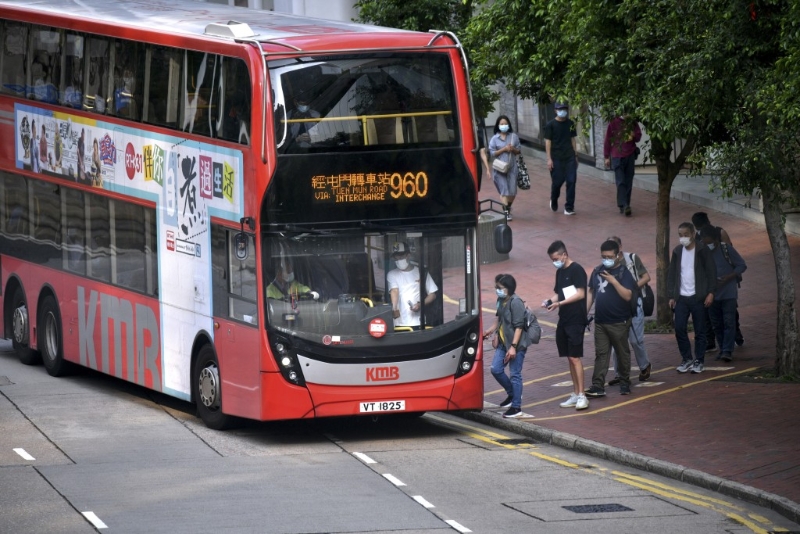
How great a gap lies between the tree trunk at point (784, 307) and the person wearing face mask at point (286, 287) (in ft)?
19.1

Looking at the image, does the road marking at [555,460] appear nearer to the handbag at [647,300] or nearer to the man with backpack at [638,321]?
the man with backpack at [638,321]

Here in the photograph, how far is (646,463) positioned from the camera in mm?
14539

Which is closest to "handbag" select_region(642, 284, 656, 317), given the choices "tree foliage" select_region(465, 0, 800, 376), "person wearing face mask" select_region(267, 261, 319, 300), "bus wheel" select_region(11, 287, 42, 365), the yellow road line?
"tree foliage" select_region(465, 0, 800, 376)

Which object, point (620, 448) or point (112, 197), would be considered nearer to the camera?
point (620, 448)

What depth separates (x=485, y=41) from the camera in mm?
22453

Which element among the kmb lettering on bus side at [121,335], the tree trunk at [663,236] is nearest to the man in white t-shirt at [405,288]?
the kmb lettering on bus side at [121,335]

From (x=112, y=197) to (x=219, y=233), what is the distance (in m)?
2.86

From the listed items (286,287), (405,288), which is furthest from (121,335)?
(405,288)

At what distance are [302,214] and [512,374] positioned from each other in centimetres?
345

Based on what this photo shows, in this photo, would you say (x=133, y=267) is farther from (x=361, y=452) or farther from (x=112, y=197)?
(x=361, y=452)

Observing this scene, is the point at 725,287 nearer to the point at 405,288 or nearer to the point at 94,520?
the point at 405,288

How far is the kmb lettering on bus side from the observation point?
57.8 ft

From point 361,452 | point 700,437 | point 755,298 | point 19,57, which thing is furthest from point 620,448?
point 19,57

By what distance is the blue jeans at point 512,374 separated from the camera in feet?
55.6
